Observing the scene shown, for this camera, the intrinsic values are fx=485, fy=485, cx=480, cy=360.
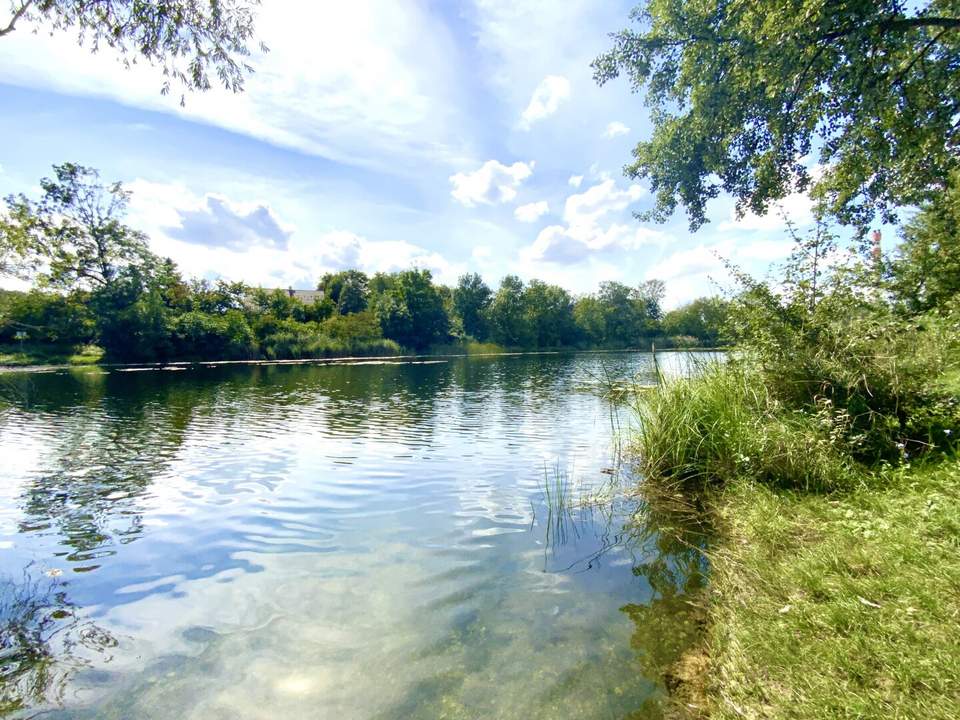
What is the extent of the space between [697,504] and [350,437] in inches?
358

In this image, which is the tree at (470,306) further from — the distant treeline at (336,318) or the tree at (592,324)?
the tree at (592,324)

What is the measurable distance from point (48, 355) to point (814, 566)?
62.4m

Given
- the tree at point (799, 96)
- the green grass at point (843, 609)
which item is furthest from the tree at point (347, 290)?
the green grass at point (843, 609)

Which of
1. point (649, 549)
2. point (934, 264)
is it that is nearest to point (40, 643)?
point (649, 549)

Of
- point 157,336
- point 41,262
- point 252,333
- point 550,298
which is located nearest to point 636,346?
point 550,298

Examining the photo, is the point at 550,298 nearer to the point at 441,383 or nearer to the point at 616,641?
the point at 441,383

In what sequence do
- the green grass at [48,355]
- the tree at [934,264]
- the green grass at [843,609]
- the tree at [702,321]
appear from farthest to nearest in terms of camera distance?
1. the green grass at [48,355]
2. the tree at [702,321]
3. the tree at [934,264]
4. the green grass at [843,609]

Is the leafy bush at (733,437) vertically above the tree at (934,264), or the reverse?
the tree at (934,264)

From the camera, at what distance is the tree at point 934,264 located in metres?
8.33

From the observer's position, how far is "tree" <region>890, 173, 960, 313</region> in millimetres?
8328

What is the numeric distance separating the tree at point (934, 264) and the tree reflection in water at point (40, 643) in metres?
12.2

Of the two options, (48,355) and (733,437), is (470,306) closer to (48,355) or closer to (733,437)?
(48,355)

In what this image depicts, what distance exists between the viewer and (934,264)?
854cm

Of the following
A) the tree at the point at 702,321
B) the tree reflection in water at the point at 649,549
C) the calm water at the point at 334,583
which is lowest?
the calm water at the point at 334,583
